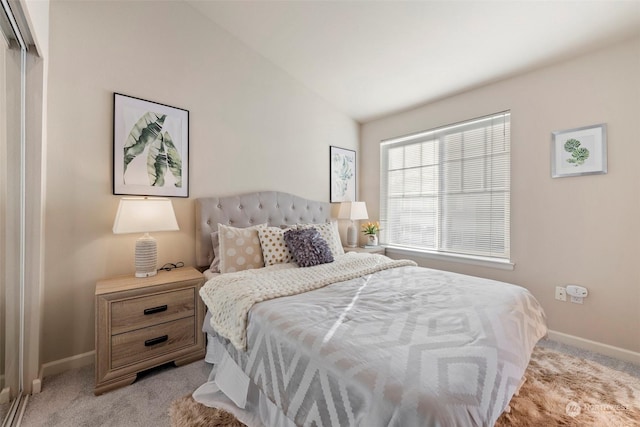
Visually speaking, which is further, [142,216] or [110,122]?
[110,122]

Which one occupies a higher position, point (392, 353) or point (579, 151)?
point (579, 151)

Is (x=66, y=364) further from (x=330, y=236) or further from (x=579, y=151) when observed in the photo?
(x=579, y=151)

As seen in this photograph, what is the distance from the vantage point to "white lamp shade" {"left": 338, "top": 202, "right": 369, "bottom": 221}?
3572 millimetres

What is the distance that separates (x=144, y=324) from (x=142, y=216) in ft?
2.45

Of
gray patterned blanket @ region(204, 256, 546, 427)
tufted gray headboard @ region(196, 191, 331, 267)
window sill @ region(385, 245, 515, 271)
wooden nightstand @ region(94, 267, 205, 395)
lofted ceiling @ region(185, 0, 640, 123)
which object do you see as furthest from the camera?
window sill @ region(385, 245, 515, 271)

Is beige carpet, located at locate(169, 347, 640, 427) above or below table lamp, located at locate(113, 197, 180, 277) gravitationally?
below

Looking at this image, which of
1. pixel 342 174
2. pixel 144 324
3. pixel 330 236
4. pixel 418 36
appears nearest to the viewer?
pixel 144 324

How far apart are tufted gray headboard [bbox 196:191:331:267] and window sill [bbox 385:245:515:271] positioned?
1025 millimetres

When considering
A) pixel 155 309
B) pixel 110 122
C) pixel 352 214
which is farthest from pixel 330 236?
pixel 110 122

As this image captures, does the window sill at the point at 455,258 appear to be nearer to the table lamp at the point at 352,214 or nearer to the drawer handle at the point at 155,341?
the table lamp at the point at 352,214

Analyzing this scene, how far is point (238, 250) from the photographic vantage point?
2285mm

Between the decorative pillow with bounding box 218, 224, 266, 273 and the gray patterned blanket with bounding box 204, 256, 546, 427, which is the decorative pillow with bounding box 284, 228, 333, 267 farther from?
the gray patterned blanket with bounding box 204, 256, 546, 427

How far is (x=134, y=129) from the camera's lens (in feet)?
7.32

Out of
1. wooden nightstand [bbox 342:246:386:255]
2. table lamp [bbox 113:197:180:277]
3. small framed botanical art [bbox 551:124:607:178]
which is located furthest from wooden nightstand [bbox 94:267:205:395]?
small framed botanical art [bbox 551:124:607:178]
